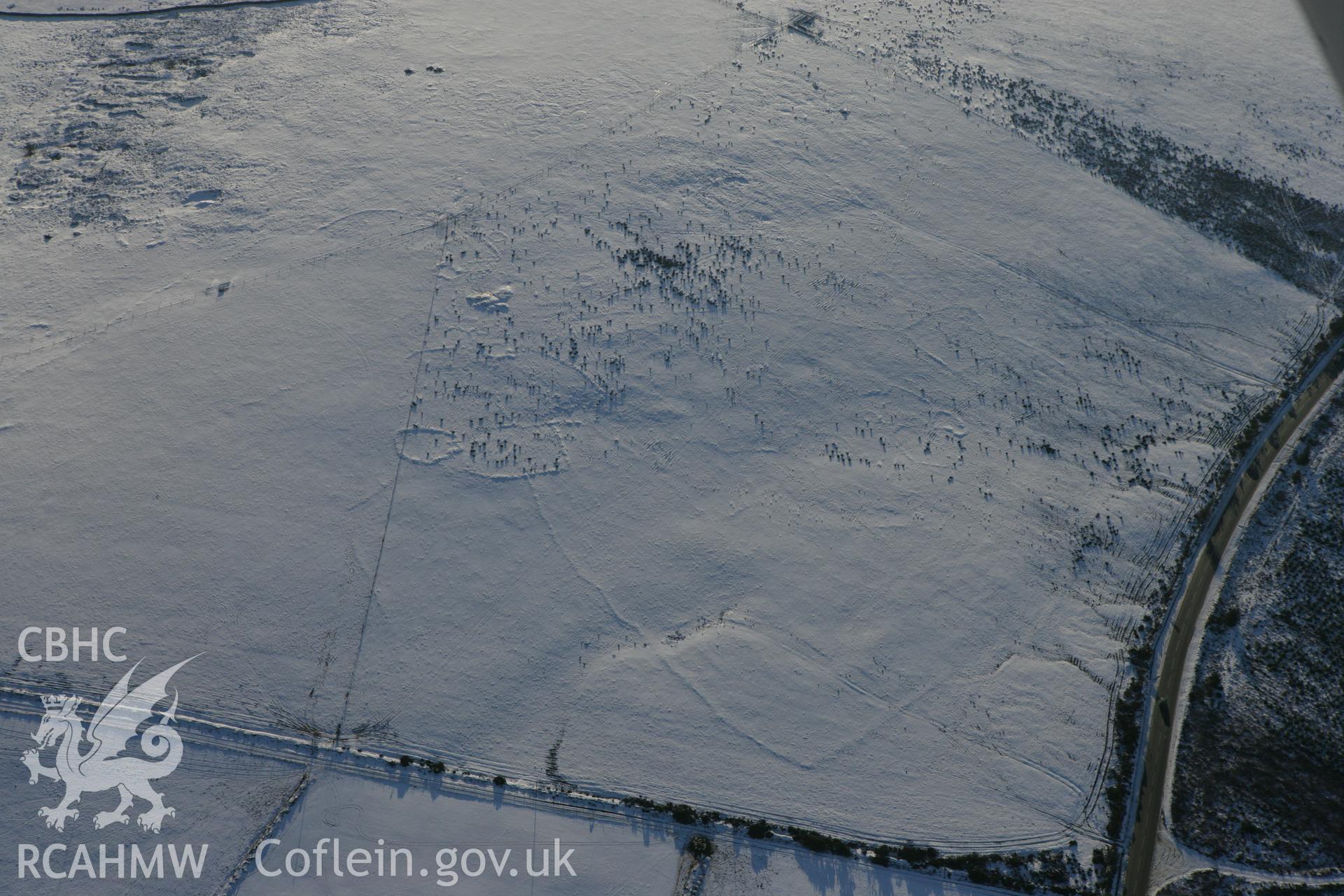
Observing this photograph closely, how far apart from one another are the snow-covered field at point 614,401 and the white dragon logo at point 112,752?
92 centimetres

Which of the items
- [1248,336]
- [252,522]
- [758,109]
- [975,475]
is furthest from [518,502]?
[1248,336]

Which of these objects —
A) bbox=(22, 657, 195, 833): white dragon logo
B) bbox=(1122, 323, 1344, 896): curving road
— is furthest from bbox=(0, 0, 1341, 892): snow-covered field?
bbox=(1122, 323, 1344, 896): curving road

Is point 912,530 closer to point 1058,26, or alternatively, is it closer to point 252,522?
point 252,522

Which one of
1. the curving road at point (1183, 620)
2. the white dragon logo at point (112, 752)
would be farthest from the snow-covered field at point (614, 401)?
the curving road at point (1183, 620)

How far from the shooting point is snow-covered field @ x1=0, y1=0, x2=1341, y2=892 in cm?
3244

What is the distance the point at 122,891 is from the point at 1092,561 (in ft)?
127

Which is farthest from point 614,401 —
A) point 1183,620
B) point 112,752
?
point 1183,620

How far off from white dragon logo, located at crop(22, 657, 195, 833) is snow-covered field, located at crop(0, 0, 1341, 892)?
916mm

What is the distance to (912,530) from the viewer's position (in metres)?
38.1

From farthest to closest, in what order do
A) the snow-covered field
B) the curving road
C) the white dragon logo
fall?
the snow-covered field < the curving road < the white dragon logo

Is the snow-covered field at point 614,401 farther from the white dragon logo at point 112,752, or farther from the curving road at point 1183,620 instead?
the curving road at point 1183,620

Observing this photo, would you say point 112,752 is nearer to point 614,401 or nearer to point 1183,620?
point 614,401

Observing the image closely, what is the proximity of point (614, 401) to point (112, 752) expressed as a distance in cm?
2414

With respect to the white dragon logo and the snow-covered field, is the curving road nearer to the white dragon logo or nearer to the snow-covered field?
the snow-covered field
